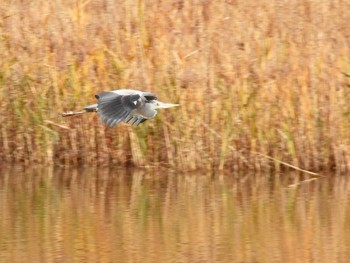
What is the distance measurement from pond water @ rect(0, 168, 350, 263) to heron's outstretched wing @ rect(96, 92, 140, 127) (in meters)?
0.63

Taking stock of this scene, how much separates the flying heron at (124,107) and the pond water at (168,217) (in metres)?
0.62

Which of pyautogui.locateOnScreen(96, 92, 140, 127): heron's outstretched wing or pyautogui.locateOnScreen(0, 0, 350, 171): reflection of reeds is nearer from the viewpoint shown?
pyautogui.locateOnScreen(96, 92, 140, 127): heron's outstretched wing

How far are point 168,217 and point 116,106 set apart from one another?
879mm

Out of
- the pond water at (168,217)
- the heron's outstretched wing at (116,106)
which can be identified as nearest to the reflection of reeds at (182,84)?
the pond water at (168,217)

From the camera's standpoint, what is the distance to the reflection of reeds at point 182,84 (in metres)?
7.16

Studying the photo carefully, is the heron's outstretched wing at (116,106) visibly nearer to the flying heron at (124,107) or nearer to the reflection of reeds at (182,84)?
the flying heron at (124,107)

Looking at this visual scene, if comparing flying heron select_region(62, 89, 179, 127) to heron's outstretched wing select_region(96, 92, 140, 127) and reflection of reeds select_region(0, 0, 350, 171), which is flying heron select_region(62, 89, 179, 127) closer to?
heron's outstretched wing select_region(96, 92, 140, 127)

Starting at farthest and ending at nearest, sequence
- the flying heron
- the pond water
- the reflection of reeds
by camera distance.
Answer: the reflection of reeds
the flying heron
the pond water

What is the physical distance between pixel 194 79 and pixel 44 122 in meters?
1.07

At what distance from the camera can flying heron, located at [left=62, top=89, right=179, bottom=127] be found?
5.44 meters

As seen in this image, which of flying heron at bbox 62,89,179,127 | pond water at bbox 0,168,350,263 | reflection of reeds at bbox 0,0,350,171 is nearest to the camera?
pond water at bbox 0,168,350,263

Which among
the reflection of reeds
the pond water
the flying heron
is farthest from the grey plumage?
the reflection of reeds

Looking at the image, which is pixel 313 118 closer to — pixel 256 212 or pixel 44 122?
pixel 256 212

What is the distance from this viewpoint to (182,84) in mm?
7148
